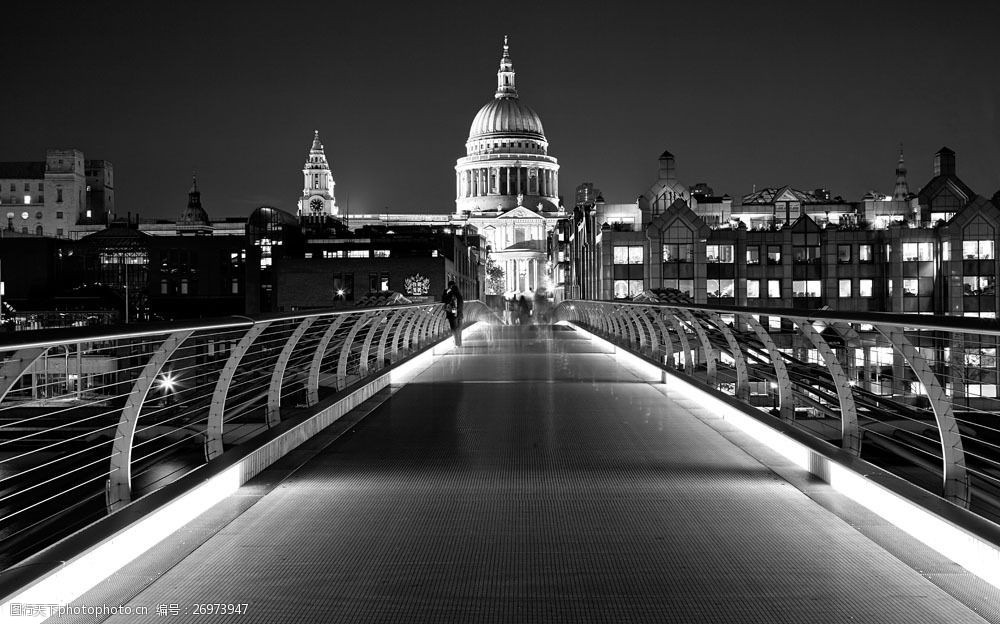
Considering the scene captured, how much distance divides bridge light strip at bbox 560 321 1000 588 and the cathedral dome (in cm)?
16406

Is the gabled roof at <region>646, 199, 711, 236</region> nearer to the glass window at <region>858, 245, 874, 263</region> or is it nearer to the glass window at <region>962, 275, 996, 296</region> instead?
the glass window at <region>858, 245, 874, 263</region>

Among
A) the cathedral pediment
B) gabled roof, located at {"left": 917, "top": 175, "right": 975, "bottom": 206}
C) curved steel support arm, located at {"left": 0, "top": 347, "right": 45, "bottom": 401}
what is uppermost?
the cathedral pediment

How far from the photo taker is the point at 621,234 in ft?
260

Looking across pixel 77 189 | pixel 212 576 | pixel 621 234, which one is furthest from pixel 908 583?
pixel 77 189

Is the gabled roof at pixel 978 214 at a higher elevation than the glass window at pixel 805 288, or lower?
higher

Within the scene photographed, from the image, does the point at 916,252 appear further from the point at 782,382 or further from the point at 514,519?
the point at 514,519

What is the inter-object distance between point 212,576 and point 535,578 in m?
1.69

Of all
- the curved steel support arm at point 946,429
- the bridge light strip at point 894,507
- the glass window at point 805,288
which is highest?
the glass window at point 805,288

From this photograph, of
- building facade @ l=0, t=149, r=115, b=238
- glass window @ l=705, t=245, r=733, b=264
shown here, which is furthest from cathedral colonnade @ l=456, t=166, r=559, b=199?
glass window @ l=705, t=245, r=733, b=264

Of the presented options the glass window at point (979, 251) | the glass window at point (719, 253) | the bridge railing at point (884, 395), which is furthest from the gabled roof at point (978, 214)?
the bridge railing at point (884, 395)

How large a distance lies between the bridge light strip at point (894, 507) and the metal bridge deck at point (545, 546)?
92 mm

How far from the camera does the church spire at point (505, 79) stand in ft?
598

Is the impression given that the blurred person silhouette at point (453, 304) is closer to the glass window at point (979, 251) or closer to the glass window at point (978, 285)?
the glass window at point (978, 285)

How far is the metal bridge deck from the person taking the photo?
4754mm
